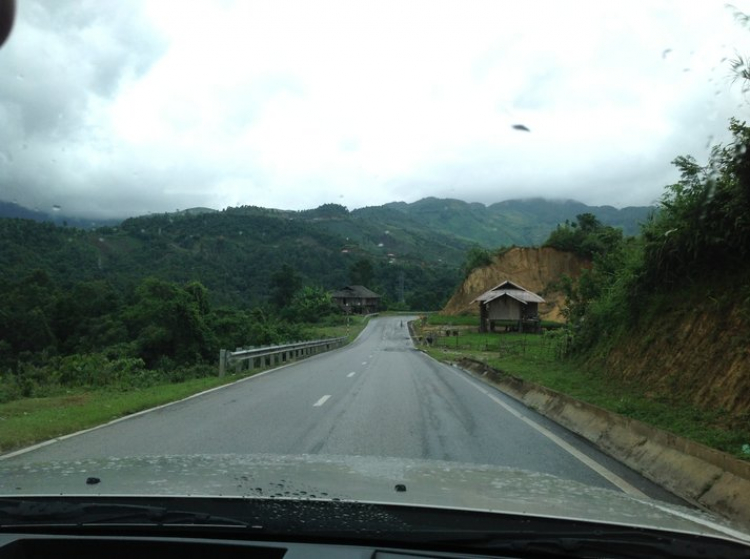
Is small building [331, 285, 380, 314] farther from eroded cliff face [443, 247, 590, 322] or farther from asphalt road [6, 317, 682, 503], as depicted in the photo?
asphalt road [6, 317, 682, 503]

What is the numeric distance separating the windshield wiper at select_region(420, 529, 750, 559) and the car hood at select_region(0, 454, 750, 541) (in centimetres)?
15

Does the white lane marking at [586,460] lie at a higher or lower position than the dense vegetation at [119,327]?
lower

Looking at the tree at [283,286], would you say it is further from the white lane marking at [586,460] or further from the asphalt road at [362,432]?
the white lane marking at [586,460]

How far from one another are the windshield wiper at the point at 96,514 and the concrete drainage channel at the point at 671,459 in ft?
15.3

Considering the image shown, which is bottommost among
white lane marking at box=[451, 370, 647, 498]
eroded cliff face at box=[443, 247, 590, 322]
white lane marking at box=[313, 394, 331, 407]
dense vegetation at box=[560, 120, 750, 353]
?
white lane marking at box=[451, 370, 647, 498]

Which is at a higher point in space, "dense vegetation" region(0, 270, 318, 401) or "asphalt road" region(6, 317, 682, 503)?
"dense vegetation" region(0, 270, 318, 401)

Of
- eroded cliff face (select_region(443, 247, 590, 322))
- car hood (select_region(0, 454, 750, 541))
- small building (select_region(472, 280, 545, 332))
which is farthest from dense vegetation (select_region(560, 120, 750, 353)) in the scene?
eroded cliff face (select_region(443, 247, 590, 322))

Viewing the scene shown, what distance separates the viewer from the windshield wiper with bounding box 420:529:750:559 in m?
2.88

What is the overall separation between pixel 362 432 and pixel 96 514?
23.0 ft

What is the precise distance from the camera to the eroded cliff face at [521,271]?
3649 inches

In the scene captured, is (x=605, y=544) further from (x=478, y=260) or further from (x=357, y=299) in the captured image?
(x=357, y=299)

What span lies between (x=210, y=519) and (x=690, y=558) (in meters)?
2.16

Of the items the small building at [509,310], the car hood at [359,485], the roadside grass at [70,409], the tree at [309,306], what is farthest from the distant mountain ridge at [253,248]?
the car hood at [359,485]

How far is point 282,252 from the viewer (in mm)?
127125
